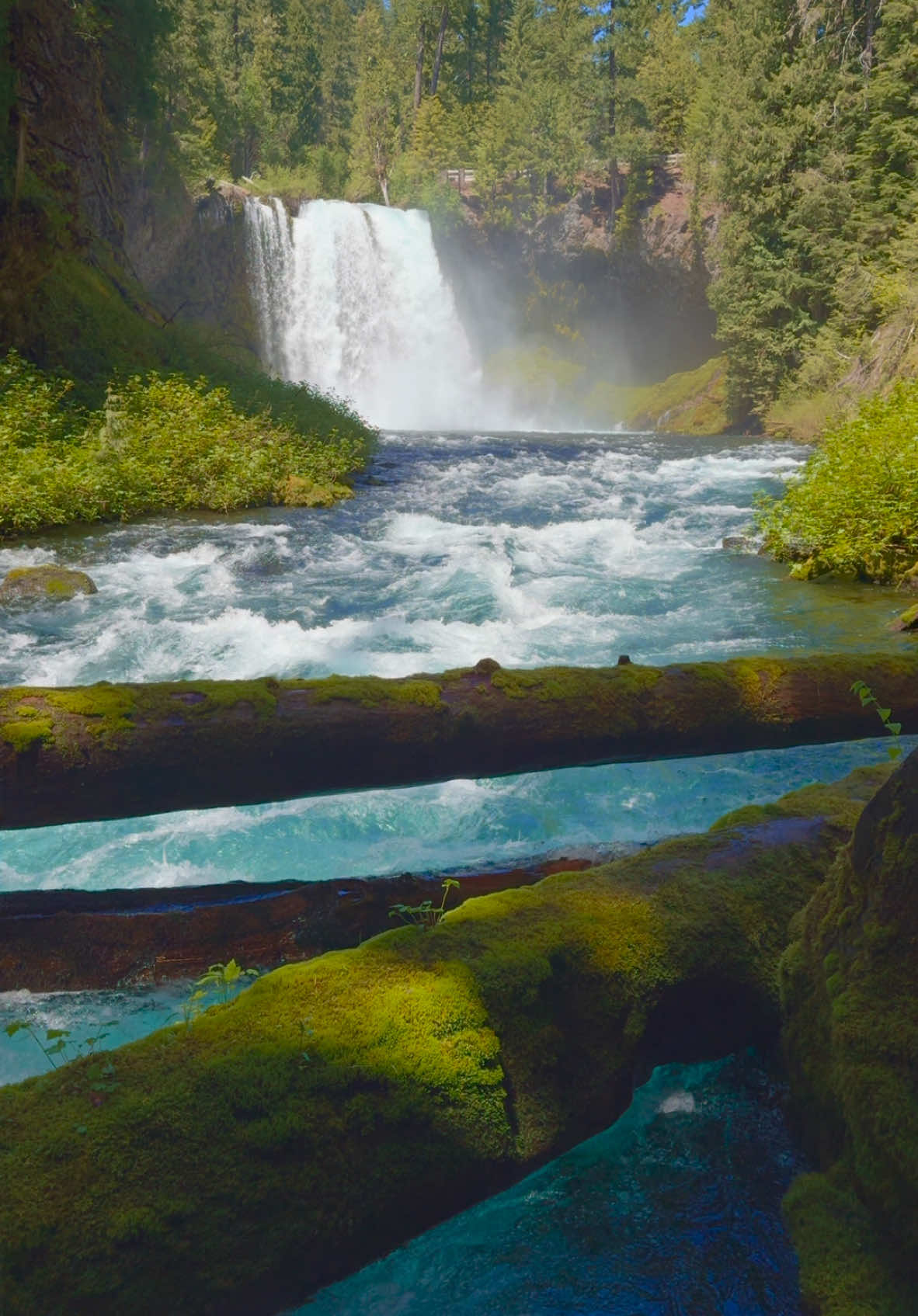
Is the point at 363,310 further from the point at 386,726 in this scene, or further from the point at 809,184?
the point at 386,726

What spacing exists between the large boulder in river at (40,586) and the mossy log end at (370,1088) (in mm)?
8753

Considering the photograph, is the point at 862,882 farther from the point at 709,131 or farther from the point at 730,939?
the point at 709,131

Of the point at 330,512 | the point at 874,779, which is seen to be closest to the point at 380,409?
the point at 330,512

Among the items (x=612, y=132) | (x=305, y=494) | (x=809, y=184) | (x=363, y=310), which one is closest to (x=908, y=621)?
(x=305, y=494)

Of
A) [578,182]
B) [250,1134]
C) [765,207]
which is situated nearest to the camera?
[250,1134]

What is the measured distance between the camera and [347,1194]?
2.02m

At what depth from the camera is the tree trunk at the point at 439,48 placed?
5662 centimetres

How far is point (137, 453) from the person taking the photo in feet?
49.7

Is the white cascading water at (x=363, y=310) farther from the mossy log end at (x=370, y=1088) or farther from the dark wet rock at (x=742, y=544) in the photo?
the mossy log end at (x=370, y=1088)

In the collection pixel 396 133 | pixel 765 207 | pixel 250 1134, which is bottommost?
pixel 250 1134

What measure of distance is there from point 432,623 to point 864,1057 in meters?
7.99

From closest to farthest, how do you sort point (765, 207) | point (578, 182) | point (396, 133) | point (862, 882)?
point (862, 882)
point (765, 207)
point (578, 182)
point (396, 133)

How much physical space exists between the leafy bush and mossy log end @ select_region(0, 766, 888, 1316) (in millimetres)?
8578

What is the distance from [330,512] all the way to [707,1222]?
14.5m
